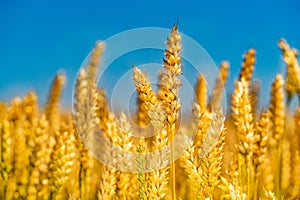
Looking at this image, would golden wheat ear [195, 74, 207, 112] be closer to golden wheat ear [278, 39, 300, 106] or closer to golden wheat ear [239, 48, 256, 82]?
golden wheat ear [239, 48, 256, 82]

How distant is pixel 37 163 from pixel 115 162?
0.72 metres

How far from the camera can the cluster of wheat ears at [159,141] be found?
136cm

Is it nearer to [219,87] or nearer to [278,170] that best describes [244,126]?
[278,170]

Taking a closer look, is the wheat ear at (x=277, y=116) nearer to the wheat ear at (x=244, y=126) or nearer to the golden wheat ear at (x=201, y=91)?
the golden wheat ear at (x=201, y=91)

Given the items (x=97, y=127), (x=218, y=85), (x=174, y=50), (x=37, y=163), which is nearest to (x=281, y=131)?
(x=218, y=85)

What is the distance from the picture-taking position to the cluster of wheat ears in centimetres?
136

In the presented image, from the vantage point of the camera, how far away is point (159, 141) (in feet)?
4.41

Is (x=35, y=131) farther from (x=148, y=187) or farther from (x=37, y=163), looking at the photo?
(x=148, y=187)

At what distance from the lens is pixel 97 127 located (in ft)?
7.06

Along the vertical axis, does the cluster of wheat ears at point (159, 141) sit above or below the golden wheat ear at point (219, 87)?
below

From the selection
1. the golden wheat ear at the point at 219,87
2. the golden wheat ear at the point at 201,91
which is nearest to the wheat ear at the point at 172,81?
the golden wheat ear at the point at 219,87

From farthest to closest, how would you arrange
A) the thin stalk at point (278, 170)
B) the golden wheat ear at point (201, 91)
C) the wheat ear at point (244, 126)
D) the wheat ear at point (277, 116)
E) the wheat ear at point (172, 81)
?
the golden wheat ear at point (201, 91)
the wheat ear at point (277, 116)
the thin stalk at point (278, 170)
the wheat ear at point (244, 126)
the wheat ear at point (172, 81)

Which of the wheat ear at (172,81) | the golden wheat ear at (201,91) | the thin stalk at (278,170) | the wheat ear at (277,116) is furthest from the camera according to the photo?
the golden wheat ear at (201,91)

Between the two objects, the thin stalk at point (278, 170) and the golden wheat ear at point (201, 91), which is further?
the golden wheat ear at point (201, 91)
